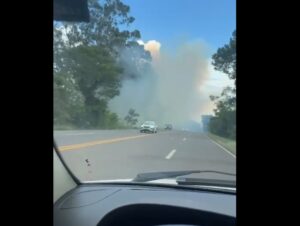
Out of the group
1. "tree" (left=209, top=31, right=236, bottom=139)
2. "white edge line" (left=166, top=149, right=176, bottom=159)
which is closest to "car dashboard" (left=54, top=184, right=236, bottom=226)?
"tree" (left=209, top=31, right=236, bottom=139)

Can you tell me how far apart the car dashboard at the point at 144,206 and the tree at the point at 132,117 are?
69 centimetres

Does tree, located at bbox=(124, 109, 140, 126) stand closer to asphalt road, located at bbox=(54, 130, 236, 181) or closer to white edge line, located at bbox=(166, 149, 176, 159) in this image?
asphalt road, located at bbox=(54, 130, 236, 181)

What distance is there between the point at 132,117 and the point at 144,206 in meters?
1.07

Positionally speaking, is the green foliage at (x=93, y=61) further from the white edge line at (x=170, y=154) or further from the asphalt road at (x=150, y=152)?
the white edge line at (x=170, y=154)

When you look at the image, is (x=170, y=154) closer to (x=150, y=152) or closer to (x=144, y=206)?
(x=150, y=152)

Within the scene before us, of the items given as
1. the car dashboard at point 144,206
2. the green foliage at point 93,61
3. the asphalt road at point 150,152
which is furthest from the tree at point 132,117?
the car dashboard at point 144,206

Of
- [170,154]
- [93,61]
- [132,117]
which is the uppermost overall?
[93,61]

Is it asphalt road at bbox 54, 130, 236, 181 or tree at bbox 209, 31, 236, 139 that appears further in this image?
asphalt road at bbox 54, 130, 236, 181

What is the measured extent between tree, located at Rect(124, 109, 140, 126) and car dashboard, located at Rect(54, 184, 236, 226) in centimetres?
69

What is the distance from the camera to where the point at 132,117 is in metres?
4.06

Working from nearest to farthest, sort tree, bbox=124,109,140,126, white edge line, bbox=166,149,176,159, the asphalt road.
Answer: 1. tree, bbox=124,109,140,126
2. the asphalt road
3. white edge line, bbox=166,149,176,159

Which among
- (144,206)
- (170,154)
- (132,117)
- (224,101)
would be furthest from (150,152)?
(224,101)

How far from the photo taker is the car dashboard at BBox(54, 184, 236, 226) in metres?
2.97
